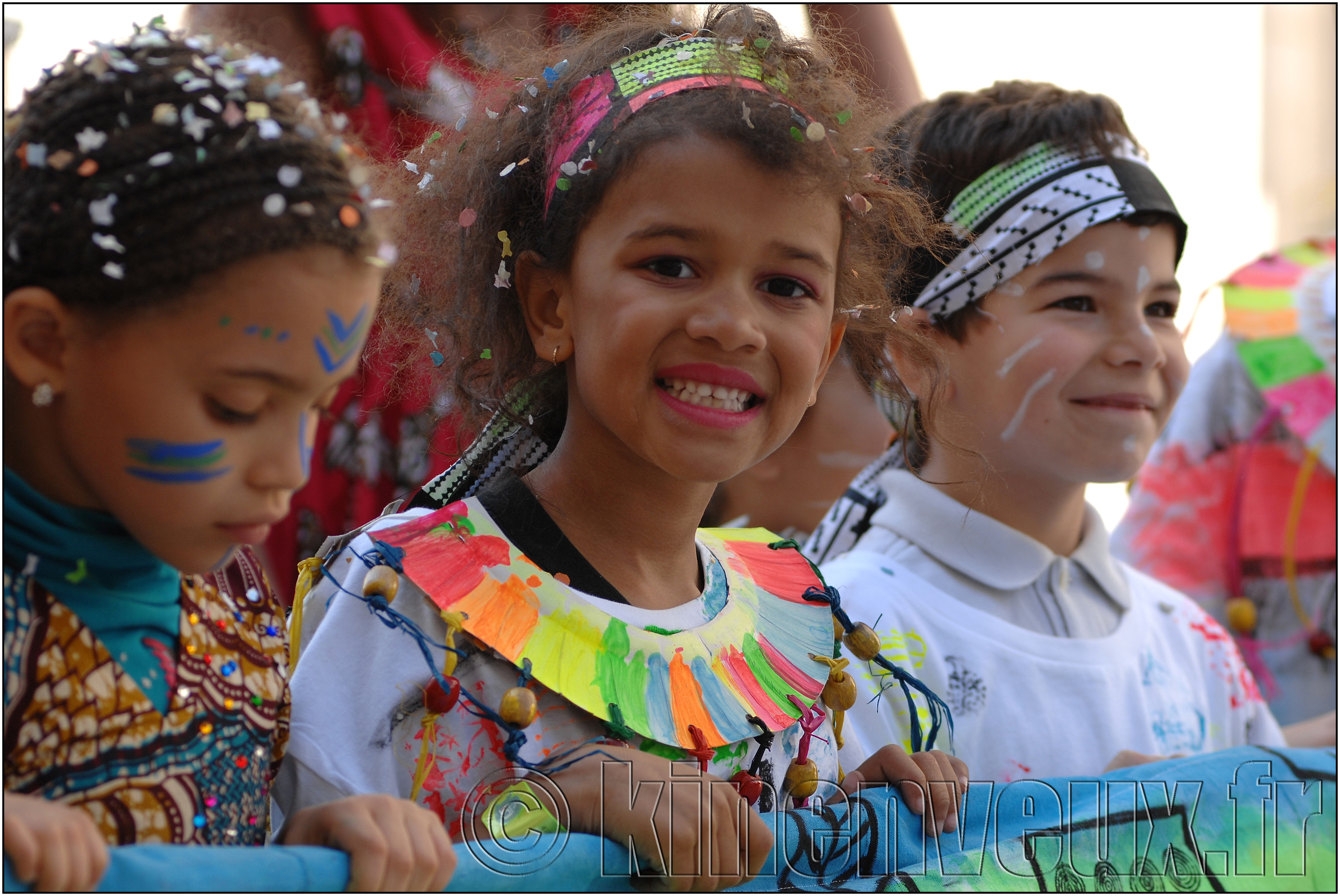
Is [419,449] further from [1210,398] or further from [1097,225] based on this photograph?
[1210,398]

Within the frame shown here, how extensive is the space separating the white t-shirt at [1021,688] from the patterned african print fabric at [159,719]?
0.74 m

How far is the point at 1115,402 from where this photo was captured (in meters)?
1.73

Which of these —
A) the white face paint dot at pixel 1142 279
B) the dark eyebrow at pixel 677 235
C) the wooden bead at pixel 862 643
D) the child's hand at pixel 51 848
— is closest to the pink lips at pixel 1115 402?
the white face paint dot at pixel 1142 279

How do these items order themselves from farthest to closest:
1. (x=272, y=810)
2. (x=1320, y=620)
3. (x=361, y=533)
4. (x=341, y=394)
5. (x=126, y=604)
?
1. (x=1320, y=620)
2. (x=341, y=394)
3. (x=361, y=533)
4. (x=272, y=810)
5. (x=126, y=604)

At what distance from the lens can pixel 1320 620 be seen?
2.44 meters

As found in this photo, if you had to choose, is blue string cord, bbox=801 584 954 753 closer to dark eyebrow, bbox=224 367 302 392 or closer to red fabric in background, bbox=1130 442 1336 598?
dark eyebrow, bbox=224 367 302 392

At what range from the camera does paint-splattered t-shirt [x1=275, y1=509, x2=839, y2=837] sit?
1062 millimetres

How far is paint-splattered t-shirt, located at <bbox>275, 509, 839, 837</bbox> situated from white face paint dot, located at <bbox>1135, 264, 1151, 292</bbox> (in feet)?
3.17

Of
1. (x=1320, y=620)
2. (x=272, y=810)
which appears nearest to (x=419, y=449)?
(x=272, y=810)

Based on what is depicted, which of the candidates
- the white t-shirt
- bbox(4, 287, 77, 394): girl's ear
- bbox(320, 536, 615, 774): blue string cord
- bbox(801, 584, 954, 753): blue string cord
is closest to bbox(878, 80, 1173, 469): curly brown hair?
the white t-shirt

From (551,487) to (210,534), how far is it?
492 mm

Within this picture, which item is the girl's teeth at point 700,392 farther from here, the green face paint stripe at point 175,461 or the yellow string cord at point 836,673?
the green face paint stripe at point 175,461

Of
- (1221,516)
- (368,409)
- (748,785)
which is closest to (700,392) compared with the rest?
(748,785)

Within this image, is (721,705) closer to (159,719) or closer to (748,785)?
(748,785)
